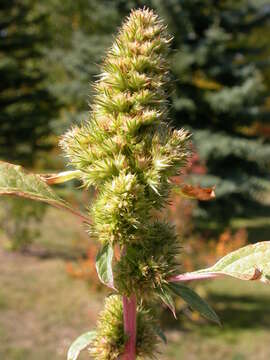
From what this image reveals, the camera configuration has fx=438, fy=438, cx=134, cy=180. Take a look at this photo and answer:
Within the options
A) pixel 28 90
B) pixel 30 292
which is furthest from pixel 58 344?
pixel 28 90

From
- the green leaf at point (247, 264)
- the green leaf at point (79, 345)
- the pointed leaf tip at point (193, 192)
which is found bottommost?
the green leaf at point (79, 345)

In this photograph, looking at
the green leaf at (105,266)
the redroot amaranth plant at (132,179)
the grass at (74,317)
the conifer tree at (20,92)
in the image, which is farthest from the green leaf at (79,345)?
the conifer tree at (20,92)

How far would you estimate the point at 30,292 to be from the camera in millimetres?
7016

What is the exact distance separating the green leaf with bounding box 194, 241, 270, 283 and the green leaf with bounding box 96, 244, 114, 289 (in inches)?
6.4

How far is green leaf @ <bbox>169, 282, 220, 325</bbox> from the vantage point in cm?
85

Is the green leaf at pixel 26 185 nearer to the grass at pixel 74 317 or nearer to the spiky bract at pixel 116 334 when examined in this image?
the spiky bract at pixel 116 334

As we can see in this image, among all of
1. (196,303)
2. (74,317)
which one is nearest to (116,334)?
(196,303)

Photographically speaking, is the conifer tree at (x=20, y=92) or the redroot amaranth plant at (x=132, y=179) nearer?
the redroot amaranth plant at (x=132, y=179)

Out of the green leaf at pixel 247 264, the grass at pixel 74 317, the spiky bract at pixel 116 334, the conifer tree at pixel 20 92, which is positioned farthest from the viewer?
the conifer tree at pixel 20 92

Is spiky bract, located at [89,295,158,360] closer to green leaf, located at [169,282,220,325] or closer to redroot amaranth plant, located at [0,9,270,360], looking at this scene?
redroot amaranth plant, located at [0,9,270,360]

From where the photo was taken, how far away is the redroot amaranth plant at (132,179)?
83 cm

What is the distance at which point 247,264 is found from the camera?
0.82 m

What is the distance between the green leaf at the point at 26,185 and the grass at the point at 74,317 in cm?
376

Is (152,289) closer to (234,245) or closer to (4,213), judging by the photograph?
(234,245)
